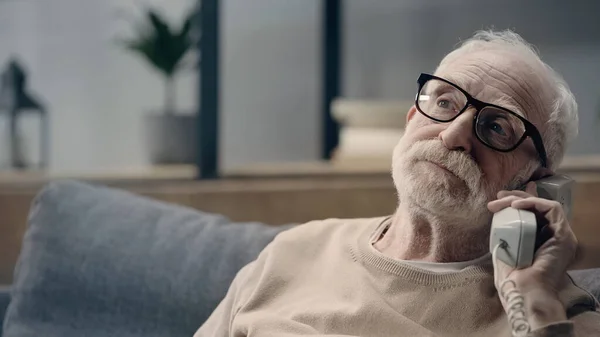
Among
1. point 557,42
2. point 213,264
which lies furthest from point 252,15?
point 213,264

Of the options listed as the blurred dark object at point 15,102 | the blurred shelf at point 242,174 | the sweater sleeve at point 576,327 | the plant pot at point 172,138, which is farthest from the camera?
the blurred dark object at point 15,102

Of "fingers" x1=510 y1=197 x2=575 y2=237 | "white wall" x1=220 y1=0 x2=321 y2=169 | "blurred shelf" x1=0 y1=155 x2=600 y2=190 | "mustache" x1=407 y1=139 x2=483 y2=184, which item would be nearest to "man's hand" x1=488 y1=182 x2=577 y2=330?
"fingers" x1=510 y1=197 x2=575 y2=237

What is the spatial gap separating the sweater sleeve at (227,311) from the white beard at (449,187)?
377 millimetres

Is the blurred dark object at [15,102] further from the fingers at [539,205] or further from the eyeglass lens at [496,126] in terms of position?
the fingers at [539,205]

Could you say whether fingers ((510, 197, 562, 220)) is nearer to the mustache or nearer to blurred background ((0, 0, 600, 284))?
the mustache

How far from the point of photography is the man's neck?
119 cm

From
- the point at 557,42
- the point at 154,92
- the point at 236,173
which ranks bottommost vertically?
the point at 236,173

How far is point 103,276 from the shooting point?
1479 millimetres

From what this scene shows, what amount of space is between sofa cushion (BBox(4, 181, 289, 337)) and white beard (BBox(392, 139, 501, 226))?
430 mm

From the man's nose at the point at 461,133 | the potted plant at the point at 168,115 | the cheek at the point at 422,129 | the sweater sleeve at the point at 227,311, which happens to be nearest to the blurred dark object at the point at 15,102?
the potted plant at the point at 168,115

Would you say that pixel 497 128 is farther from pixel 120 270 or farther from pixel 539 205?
pixel 120 270

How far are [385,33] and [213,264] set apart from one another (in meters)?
1.45

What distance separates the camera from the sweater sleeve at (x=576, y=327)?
0.94 m

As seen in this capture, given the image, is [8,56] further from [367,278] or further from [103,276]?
[367,278]
